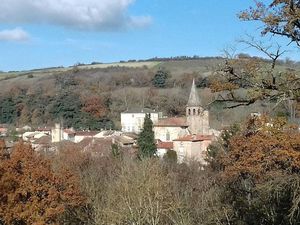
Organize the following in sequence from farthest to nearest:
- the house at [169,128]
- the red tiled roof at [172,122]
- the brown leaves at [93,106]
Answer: the brown leaves at [93,106]
the red tiled roof at [172,122]
the house at [169,128]

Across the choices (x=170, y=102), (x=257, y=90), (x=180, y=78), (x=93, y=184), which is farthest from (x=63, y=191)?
(x=180, y=78)

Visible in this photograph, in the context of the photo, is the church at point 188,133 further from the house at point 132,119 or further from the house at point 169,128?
the house at point 132,119

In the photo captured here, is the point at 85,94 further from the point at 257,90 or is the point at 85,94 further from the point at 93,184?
the point at 257,90

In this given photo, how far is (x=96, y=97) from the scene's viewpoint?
91.9 m

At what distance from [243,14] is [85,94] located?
86.9 metres

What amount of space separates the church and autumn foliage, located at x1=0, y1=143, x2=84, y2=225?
118ft

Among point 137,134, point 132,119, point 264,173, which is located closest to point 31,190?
point 264,173

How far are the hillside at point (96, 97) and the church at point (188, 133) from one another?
3.13m

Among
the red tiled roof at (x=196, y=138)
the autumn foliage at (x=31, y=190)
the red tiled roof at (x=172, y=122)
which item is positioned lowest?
the red tiled roof at (x=196, y=138)

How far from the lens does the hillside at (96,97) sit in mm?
88125

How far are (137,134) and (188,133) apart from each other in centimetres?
810

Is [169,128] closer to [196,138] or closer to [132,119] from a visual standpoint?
[196,138]

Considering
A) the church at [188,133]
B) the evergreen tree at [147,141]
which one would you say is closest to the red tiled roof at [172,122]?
the church at [188,133]

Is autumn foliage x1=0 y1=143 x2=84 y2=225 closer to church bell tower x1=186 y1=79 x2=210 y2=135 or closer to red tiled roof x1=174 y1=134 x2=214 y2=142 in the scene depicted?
red tiled roof x1=174 y1=134 x2=214 y2=142
